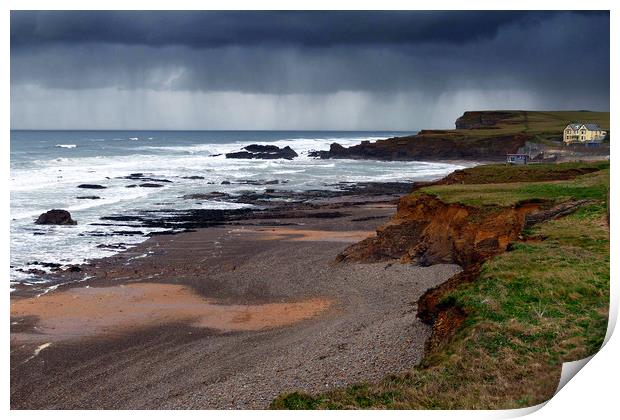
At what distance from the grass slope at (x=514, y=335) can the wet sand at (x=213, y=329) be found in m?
1.68

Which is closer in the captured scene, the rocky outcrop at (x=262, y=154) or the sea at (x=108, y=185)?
the sea at (x=108, y=185)

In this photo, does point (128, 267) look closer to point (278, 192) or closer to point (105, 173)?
point (278, 192)

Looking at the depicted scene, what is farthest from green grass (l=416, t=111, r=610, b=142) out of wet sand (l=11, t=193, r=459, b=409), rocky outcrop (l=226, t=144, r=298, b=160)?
rocky outcrop (l=226, t=144, r=298, b=160)

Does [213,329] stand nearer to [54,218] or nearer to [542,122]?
[54,218]

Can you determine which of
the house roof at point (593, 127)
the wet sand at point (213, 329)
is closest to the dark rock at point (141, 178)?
the wet sand at point (213, 329)

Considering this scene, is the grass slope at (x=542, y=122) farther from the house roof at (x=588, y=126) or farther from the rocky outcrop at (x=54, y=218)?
the rocky outcrop at (x=54, y=218)

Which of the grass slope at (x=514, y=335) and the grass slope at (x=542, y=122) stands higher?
the grass slope at (x=542, y=122)

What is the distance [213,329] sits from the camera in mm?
17000

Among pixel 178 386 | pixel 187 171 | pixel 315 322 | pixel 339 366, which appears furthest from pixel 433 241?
pixel 187 171

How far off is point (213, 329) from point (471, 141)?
183ft

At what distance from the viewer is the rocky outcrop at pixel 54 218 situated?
31.9m

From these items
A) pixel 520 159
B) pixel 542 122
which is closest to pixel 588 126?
pixel 520 159

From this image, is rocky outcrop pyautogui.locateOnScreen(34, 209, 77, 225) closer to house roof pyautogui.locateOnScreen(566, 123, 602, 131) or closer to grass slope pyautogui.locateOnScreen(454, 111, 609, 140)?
grass slope pyautogui.locateOnScreen(454, 111, 609, 140)

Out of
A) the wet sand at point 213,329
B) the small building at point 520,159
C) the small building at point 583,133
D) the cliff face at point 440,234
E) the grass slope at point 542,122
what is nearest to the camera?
the wet sand at point 213,329
